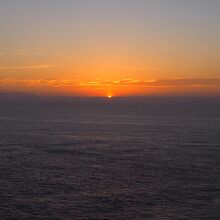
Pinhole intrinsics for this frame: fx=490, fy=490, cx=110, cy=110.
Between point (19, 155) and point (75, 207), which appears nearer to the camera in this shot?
point (75, 207)

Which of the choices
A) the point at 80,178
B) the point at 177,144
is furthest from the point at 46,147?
the point at 80,178

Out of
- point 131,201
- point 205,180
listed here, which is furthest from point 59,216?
point 205,180

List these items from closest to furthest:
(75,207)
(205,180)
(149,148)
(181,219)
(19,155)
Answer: (181,219) → (75,207) → (205,180) → (19,155) → (149,148)

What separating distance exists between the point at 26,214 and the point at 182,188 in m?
15.5

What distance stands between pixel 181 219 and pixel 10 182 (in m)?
19.1

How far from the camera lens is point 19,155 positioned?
219 feet

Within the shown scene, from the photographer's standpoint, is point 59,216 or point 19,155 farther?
point 19,155

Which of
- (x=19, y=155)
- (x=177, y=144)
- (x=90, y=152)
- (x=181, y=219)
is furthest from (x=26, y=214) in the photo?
(x=177, y=144)

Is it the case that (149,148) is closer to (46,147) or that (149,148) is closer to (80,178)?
(46,147)

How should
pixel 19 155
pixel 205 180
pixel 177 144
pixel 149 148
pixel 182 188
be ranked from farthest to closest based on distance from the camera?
pixel 177 144, pixel 149 148, pixel 19 155, pixel 205 180, pixel 182 188

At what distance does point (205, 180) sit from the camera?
160 feet

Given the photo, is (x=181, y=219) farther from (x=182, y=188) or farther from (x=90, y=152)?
(x=90, y=152)

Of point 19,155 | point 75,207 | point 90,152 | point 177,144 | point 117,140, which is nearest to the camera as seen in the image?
point 75,207

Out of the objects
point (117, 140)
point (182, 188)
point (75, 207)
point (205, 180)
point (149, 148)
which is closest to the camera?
point (75, 207)
